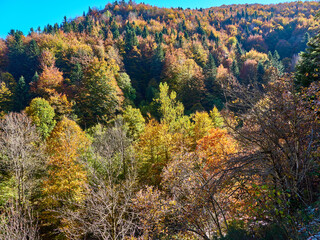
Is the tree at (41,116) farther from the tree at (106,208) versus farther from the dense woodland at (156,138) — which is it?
the tree at (106,208)

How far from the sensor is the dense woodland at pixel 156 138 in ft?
13.1

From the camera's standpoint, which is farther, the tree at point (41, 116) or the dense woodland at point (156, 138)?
the tree at point (41, 116)

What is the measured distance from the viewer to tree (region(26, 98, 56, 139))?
21.0 metres

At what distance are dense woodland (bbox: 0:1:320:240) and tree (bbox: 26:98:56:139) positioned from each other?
0.44 feet

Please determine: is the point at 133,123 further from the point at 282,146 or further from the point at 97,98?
the point at 282,146

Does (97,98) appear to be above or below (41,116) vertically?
above

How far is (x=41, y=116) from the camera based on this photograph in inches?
852

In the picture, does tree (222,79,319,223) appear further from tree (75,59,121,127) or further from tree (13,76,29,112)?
tree (13,76,29,112)

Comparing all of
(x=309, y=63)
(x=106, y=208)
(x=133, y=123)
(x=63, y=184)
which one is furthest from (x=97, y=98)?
(x=309, y=63)

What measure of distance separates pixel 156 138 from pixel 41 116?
1488 cm

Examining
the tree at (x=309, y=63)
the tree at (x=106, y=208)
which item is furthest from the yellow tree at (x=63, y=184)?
Answer: the tree at (x=309, y=63)

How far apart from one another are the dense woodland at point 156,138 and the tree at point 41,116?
0.13 meters

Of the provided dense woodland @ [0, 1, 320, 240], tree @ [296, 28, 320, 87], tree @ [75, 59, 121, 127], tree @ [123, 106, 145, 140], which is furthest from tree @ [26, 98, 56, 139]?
tree @ [296, 28, 320, 87]

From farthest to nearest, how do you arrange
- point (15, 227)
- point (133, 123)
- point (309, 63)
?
point (133, 123) → point (309, 63) → point (15, 227)
